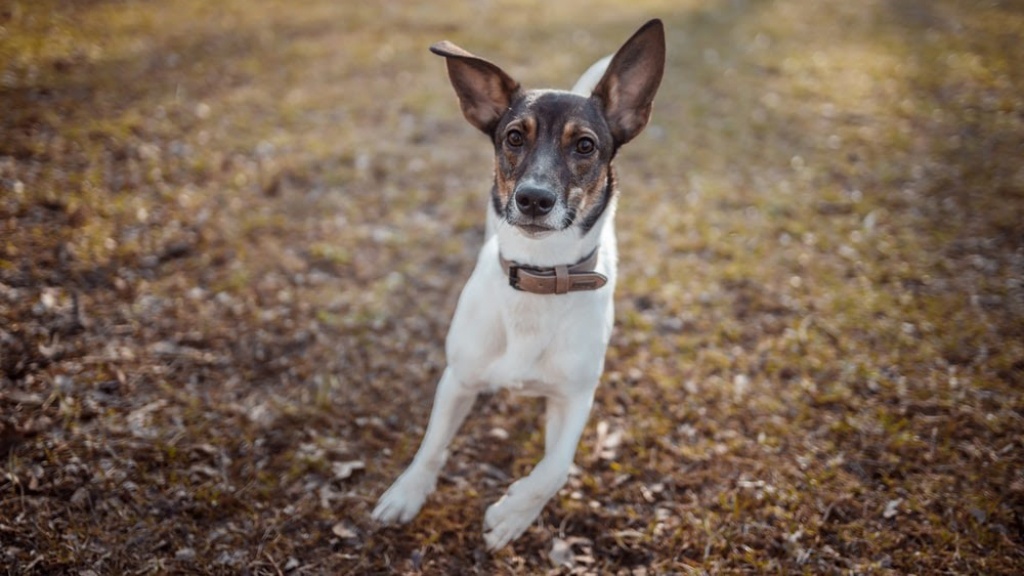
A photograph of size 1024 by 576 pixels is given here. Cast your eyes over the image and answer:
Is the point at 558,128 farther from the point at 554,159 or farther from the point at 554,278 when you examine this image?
the point at 554,278

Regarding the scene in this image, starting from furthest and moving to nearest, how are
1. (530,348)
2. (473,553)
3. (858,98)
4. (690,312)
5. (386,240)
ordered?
(858,98), (386,240), (690,312), (473,553), (530,348)

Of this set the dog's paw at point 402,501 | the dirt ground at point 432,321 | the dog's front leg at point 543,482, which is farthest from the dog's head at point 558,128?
the dirt ground at point 432,321

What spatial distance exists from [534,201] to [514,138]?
21.4 inches

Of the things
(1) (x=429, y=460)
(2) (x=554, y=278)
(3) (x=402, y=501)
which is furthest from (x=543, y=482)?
(2) (x=554, y=278)

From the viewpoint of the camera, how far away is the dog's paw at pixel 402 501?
3625 mm

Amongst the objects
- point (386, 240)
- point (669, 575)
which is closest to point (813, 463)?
point (669, 575)

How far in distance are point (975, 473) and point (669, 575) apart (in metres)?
2.23

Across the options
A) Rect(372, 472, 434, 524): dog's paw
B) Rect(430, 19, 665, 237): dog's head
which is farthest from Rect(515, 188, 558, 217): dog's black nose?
Rect(372, 472, 434, 524): dog's paw

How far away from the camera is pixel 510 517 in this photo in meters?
3.45

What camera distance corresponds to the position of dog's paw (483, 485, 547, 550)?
11.1 feet

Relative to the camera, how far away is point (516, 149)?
11.0 ft

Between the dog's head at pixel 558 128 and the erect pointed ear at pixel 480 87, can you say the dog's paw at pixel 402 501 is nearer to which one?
the dog's head at pixel 558 128

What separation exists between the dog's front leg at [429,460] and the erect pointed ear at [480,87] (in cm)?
149

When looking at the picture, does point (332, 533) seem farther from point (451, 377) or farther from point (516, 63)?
point (516, 63)
